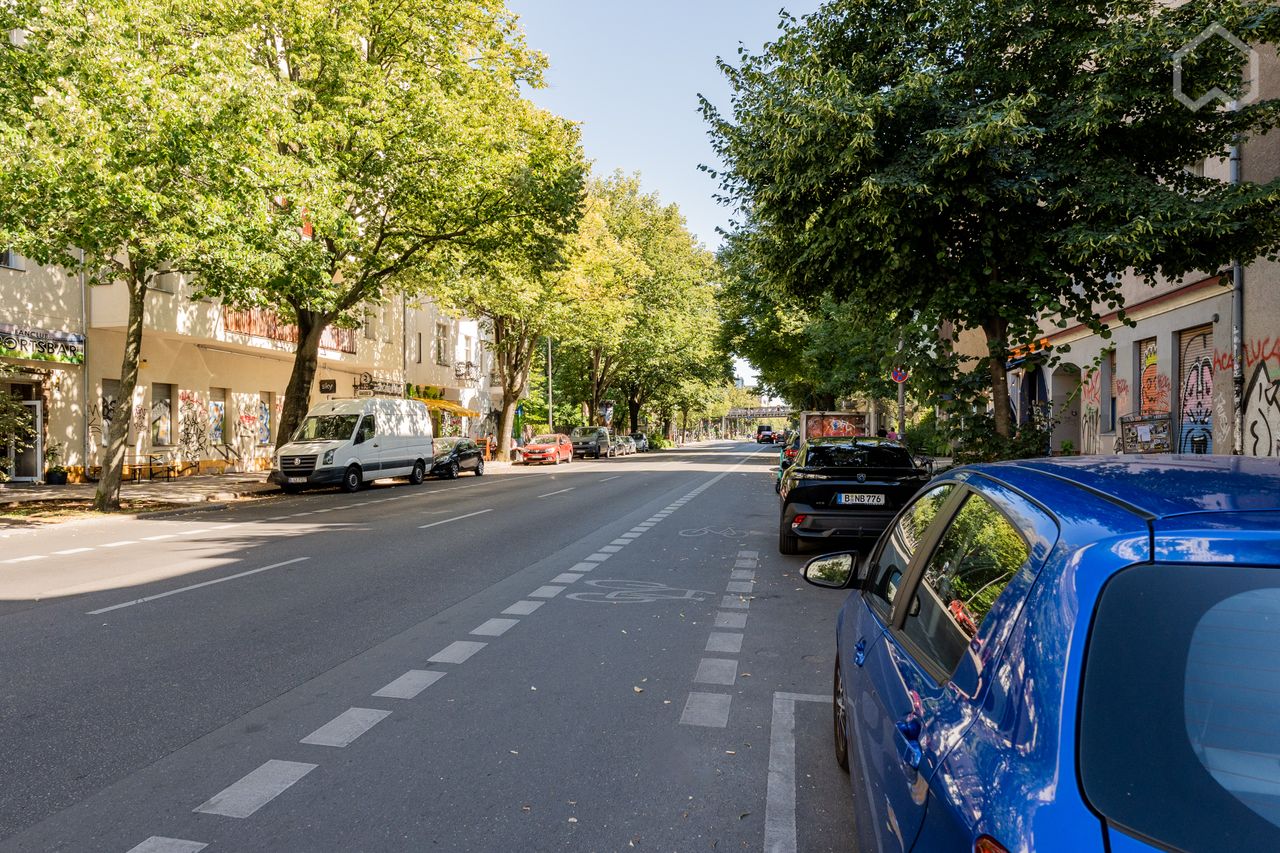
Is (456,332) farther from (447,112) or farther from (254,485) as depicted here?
(447,112)

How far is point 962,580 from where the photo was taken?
230cm

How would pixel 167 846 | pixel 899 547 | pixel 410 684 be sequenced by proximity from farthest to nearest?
pixel 410 684, pixel 899 547, pixel 167 846

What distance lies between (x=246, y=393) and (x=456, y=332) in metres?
18.1

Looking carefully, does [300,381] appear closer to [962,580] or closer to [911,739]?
[962,580]

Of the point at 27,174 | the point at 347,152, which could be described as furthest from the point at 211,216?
the point at 347,152

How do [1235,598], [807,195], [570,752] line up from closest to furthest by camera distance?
[1235,598]
[570,752]
[807,195]

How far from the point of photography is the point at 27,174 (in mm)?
12680

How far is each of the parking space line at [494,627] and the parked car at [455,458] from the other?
21.3m

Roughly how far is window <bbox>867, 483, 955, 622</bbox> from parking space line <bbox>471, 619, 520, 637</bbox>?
361 cm

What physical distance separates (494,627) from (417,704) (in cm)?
184

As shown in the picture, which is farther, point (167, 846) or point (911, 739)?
point (167, 846)

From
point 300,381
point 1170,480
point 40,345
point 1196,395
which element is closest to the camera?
point 1170,480

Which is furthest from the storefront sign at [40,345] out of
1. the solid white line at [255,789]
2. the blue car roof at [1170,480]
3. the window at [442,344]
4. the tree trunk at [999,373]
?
the blue car roof at [1170,480]

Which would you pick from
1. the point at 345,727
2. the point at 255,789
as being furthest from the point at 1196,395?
the point at 255,789
